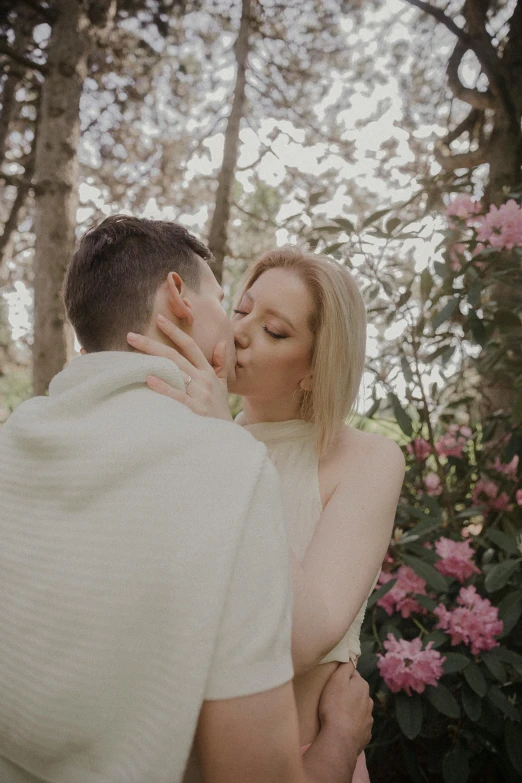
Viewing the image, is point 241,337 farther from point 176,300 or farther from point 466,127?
point 466,127

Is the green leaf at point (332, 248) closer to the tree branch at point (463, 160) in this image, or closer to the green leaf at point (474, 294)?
the green leaf at point (474, 294)

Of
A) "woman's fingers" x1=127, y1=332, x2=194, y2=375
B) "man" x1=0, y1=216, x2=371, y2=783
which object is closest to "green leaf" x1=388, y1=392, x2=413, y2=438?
"woman's fingers" x1=127, y1=332, x2=194, y2=375

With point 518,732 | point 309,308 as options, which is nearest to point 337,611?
point 309,308

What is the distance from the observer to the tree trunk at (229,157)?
423 centimetres

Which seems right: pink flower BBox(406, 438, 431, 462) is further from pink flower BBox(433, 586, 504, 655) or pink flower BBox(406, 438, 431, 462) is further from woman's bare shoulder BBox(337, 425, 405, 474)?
woman's bare shoulder BBox(337, 425, 405, 474)

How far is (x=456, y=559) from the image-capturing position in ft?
6.96

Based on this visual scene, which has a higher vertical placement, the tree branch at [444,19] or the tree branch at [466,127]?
the tree branch at [444,19]

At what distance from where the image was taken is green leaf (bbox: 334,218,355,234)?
2.44 m

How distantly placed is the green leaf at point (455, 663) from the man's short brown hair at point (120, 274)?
1.51 meters

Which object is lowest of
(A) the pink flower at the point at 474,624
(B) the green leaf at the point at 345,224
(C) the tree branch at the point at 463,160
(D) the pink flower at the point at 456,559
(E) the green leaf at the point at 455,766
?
(E) the green leaf at the point at 455,766

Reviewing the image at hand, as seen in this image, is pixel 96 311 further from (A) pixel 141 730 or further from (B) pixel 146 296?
(A) pixel 141 730

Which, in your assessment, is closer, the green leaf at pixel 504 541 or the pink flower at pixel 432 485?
the green leaf at pixel 504 541

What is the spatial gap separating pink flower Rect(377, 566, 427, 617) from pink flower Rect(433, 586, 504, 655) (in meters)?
Answer: 0.12

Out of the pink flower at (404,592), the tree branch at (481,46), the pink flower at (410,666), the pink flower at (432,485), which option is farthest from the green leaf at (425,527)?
the tree branch at (481,46)
